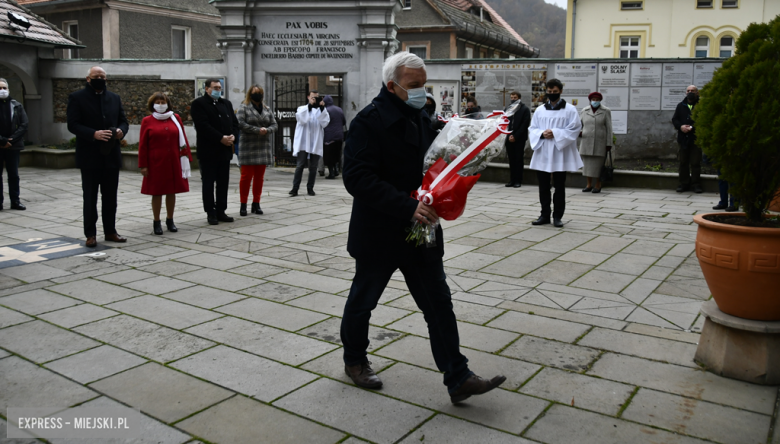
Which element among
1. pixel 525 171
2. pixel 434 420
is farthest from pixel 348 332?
pixel 525 171

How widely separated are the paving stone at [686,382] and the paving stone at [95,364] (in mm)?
2769

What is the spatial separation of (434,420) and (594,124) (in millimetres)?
10296

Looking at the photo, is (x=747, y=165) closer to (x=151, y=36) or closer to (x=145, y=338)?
(x=145, y=338)

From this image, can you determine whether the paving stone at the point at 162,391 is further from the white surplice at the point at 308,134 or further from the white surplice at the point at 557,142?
the white surplice at the point at 308,134

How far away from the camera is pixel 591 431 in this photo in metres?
3.25

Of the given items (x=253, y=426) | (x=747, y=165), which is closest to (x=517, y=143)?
(x=747, y=165)

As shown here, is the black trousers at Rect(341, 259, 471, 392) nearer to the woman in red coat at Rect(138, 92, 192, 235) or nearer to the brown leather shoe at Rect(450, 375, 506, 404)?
the brown leather shoe at Rect(450, 375, 506, 404)

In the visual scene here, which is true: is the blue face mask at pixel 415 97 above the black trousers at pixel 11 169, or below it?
above

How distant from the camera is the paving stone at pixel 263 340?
4.25 metres

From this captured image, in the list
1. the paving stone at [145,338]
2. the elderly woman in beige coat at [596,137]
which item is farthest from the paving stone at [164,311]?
the elderly woman in beige coat at [596,137]

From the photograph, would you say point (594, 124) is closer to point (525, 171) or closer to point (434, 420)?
point (525, 171)

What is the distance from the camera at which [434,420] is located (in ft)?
11.1

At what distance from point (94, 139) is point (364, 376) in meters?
5.10

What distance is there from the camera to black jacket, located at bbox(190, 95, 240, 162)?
29.3 feet
